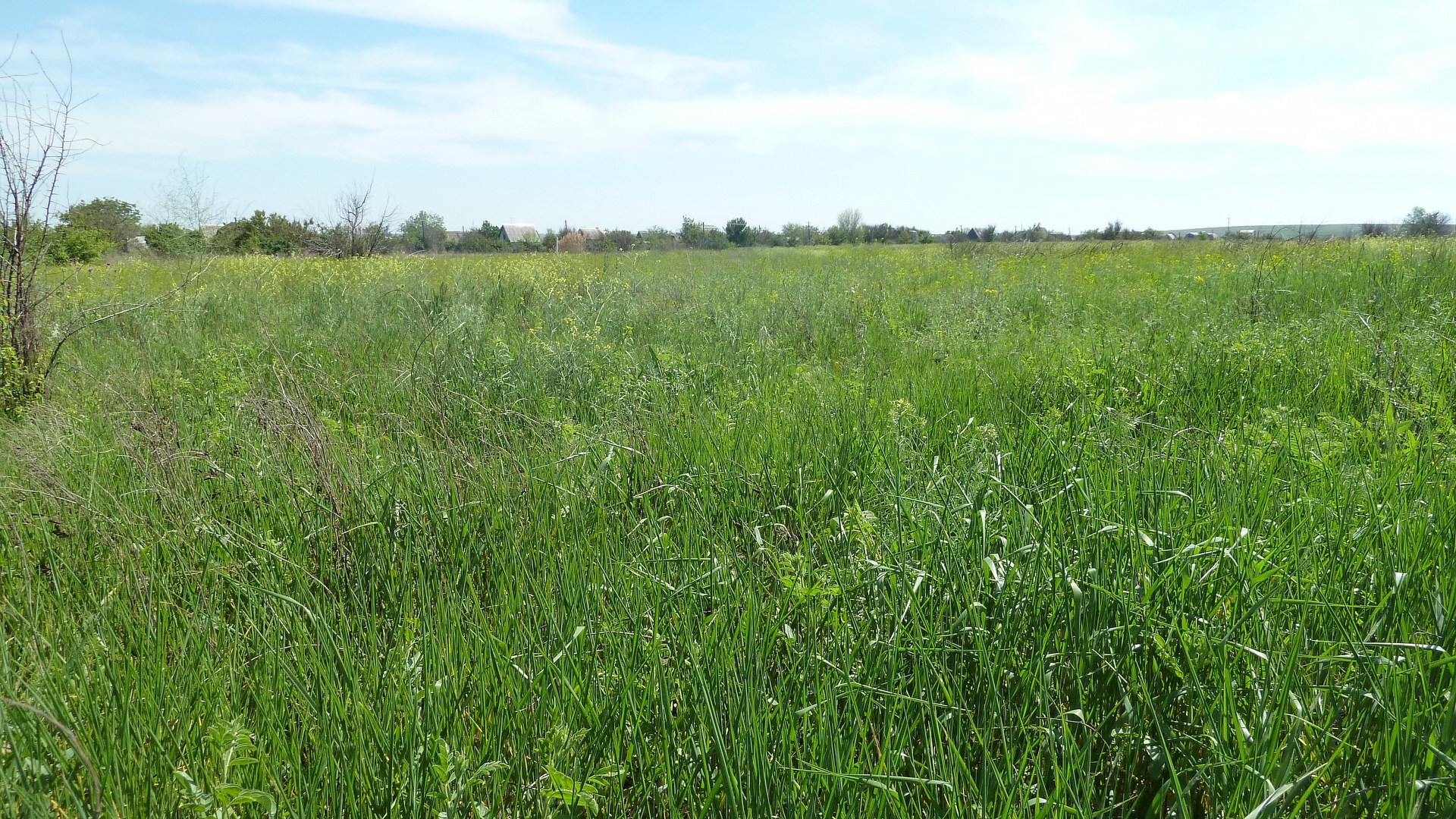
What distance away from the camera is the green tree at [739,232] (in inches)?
1606

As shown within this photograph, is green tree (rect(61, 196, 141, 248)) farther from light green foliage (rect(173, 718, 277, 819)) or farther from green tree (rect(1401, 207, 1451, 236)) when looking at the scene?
green tree (rect(1401, 207, 1451, 236))

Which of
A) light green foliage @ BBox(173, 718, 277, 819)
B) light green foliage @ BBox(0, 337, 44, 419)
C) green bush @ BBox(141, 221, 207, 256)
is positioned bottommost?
light green foliage @ BBox(173, 718, 277, 819)

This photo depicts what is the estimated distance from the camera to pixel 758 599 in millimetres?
1785

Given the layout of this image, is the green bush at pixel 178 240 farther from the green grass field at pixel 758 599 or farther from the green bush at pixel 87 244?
the green grass field at pixel 758 599

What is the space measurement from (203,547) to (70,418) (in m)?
2.56

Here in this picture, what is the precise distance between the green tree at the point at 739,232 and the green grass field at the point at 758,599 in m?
36.8

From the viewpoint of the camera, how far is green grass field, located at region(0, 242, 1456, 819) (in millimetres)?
1312

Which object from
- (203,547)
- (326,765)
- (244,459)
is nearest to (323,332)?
A: (244,459)

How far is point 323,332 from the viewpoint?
6789mm

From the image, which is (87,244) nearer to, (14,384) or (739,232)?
(14,384)

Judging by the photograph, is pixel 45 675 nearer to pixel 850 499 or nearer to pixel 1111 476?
pixel 850 499

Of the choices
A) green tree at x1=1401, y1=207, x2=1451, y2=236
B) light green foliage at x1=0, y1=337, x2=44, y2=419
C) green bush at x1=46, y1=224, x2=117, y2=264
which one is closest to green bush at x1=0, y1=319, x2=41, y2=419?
light green foliage at x1=0, y1=337, x2=44, y2=419

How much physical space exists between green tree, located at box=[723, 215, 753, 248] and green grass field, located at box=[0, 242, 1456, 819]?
36770mm

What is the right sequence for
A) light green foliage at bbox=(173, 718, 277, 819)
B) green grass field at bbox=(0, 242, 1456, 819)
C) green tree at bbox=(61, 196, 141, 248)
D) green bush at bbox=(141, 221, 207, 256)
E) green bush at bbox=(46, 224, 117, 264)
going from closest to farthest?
1. light green foliage at bbox=(173, 718, 277, 819)
2. green grass field at bbox=(0, 242, 1456, 819)
3. green bush at bbox=(141, 221, 207, 256)
4. green bush at bbox=(46, 224, 117, 264)
5. green tree at bbox=(61, 196, 141, 248)
